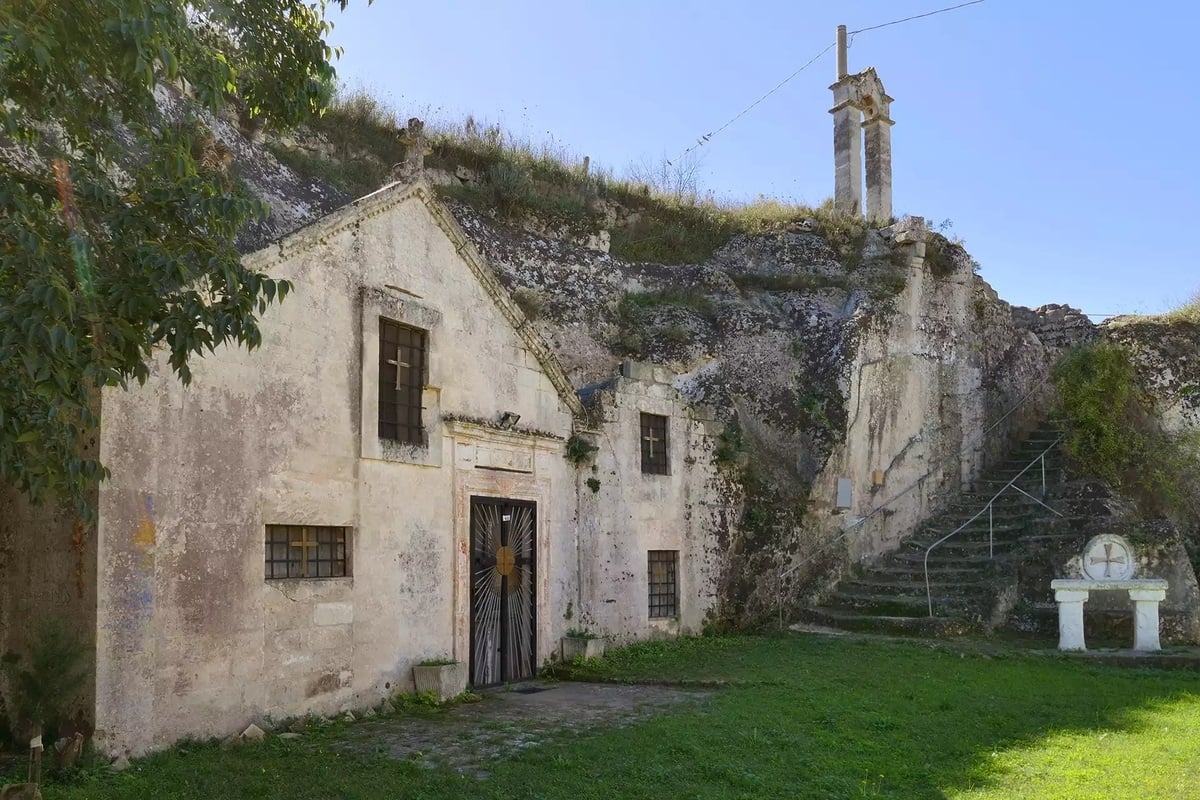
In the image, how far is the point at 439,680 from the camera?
10.5m

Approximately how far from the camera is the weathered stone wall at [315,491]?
7914 millimetres

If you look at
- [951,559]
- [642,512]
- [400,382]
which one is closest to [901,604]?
[951,559]

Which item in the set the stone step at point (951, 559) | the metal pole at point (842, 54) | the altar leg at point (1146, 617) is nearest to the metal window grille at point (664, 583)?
the stone step at point (951, 559)

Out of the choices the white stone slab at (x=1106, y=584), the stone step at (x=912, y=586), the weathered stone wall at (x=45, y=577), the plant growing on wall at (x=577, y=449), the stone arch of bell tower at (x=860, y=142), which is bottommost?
the stone step at (x=912, y=586)

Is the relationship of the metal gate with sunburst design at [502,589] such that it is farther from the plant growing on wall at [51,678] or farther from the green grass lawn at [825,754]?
the plant growing on wall at [51,678]

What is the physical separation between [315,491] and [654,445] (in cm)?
672

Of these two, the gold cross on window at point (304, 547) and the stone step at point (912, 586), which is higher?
the gold cross on window at point (304, 547)

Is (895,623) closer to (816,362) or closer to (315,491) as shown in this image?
(816,362)

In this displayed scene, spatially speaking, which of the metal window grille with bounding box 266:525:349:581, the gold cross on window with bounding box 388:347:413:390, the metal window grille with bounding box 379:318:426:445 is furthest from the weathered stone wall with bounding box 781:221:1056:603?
the metal window grille with bounding box 266:525:349:581

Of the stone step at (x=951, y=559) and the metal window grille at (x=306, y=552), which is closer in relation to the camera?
the metal window grille at (x=306, y=552)

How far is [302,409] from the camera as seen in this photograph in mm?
9531

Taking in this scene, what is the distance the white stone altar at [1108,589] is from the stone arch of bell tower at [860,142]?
13058mm

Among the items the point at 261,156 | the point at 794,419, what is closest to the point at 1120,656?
the point at 794,419

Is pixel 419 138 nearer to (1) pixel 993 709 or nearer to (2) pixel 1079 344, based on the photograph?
(1) pixel 993 709
